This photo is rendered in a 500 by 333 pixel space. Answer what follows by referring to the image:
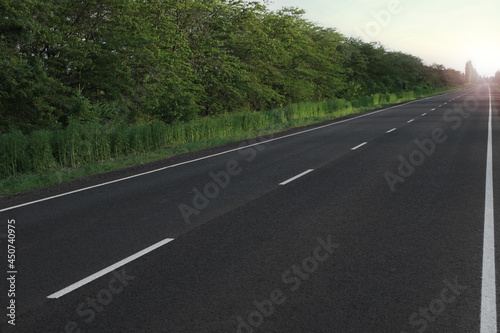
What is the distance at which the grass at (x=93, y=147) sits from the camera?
11.6 m

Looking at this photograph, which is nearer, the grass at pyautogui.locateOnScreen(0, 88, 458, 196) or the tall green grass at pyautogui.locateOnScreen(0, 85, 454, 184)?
the grass at pyautogui.locateOnScreen(0, 88, 458, 196)

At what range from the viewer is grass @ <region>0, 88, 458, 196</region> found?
11641 mm

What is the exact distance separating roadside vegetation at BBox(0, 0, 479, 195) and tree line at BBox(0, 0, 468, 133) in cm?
6

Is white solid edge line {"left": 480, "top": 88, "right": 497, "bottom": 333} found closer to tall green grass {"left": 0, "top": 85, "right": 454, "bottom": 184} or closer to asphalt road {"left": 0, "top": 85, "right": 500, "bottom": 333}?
asphalt road {"left": 0, "top": 85, "right": 500, "bottom": 333}

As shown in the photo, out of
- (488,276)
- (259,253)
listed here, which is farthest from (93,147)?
(488,276)

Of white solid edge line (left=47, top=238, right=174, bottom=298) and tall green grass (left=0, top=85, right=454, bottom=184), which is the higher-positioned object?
tall green grass (left=0, top=85, right=454, bottom=184)

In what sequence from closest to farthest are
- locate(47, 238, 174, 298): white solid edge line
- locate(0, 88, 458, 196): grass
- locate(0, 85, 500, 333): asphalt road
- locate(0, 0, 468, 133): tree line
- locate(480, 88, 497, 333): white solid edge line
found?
1. locate(480, 88, 497, 333): white solid edge line
2. locate(0, 85, 500, 333): asphalt road
3. locate(47, 238, 174, 298): white solid edge line
4. locate(0, 88, 458, 196): grass
5. locate(0, 0, 468, 133): tree line

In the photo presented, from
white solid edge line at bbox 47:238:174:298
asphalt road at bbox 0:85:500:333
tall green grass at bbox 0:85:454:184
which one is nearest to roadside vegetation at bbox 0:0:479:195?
tall green grass at bbox 0:85:454:184

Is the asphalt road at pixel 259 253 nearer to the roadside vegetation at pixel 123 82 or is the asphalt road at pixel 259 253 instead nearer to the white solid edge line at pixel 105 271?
the white solid edge line at pixel 105 271

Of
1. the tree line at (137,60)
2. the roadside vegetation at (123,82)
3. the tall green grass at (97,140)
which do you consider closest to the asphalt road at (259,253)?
the tall green grass at (97,140)

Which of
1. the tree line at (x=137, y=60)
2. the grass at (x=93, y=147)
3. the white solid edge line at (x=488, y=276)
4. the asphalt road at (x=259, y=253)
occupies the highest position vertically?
the tree line at (x=137, y=60)

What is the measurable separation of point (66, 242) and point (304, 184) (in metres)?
5.34

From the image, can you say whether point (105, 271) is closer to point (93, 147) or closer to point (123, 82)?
point (93, 147)

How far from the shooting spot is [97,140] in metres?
14.3
